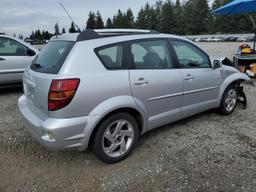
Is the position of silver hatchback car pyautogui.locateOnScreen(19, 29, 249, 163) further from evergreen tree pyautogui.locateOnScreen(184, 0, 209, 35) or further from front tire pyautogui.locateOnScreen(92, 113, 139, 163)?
evergreen tree pyautogui.locateOnScreen(184, 0, 209, 35)

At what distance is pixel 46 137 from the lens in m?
2.73

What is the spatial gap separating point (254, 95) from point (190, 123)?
2.64m

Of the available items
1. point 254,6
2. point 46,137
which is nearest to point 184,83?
point 46,137

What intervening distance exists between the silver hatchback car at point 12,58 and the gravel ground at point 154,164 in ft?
7.65

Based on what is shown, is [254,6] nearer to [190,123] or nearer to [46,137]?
[190,123]

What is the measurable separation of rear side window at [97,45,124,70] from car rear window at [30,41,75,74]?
36cm

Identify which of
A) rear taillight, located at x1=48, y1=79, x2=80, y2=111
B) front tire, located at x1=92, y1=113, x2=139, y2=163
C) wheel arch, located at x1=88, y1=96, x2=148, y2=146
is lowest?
front tire, located at x1=92, y1=113, x2=139, y2=163

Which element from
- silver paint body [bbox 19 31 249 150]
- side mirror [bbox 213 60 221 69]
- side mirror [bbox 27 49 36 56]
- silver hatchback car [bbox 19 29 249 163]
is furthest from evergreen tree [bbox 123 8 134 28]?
silver paint body [bbox 19 31 249 150]

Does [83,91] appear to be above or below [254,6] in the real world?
below

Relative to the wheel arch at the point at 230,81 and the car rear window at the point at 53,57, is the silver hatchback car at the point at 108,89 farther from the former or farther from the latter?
the wheel arch at the point at 230,81

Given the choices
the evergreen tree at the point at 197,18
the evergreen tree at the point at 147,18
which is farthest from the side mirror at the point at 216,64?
the evergreen tree at the point at 147,18

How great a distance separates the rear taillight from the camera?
2.62 meters

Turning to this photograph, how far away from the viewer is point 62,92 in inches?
103

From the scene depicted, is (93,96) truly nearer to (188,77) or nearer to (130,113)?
(130,113)
